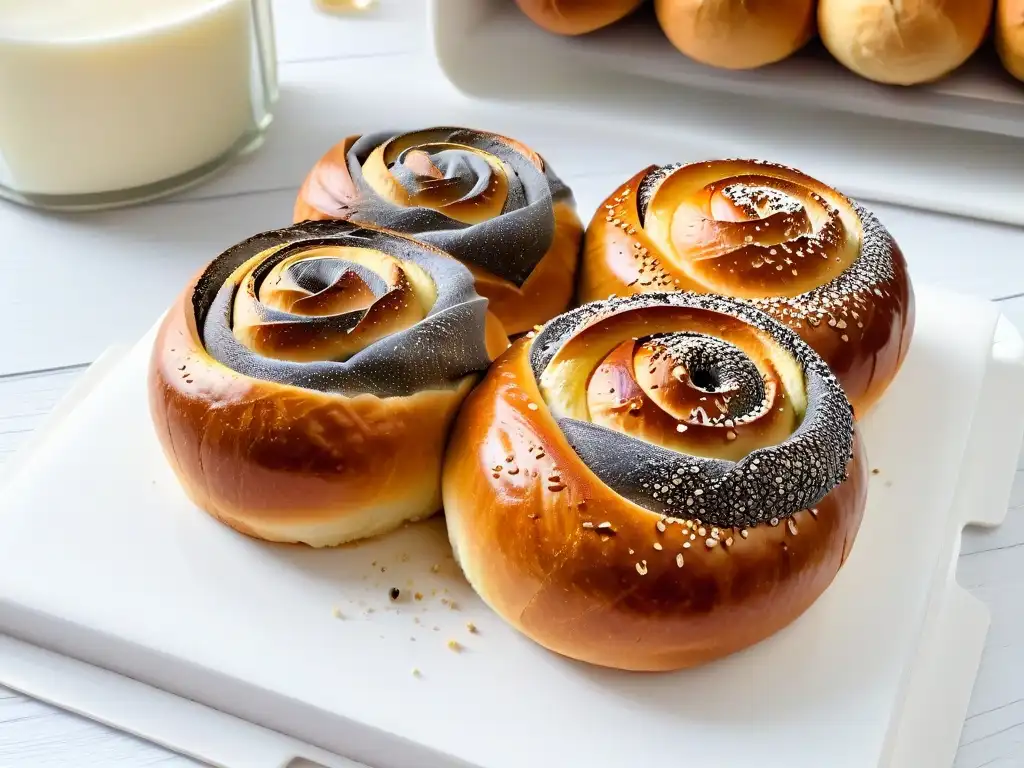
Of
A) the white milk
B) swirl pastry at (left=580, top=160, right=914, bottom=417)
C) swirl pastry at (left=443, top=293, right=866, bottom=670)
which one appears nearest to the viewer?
swirl pastry at (left=443, top=293, right=866, bottom=670)

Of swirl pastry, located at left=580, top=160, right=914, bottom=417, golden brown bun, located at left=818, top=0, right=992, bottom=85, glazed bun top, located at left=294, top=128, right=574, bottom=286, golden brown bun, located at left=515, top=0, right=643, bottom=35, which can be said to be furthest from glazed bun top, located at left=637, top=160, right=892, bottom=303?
golden brown bun, located at left=515, top=0, right=643, bottom=35

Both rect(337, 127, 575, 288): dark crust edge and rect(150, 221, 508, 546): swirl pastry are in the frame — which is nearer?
rect(150, 221, 508, 546): swirl pastry

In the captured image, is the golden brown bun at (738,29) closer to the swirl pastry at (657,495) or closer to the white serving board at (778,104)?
the white serving board at (778,104)

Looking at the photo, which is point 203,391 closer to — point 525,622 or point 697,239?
point 525,622

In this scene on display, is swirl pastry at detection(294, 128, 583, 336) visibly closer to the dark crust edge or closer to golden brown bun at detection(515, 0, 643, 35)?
the dark crust edge

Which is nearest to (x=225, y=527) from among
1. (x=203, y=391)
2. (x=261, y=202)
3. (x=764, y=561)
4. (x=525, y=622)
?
(x=203, y=391)

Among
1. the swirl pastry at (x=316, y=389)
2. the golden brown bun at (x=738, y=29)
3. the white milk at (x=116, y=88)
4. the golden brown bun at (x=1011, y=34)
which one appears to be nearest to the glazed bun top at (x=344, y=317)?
the swirl pastry at (x=316, y=389)
